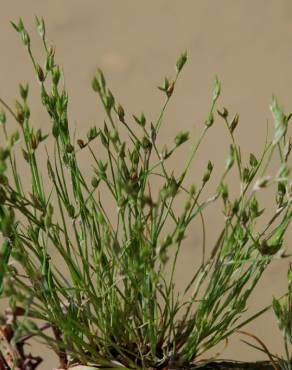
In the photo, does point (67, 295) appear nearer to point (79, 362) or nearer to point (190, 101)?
point (79, 362)

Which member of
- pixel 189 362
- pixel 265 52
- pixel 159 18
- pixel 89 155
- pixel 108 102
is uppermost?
pixel 159 18

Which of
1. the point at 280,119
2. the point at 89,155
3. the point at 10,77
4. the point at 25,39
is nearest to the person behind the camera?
the point at 280,119

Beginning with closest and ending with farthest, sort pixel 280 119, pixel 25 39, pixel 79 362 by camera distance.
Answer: pixel 280 119 → pixel 25 39 → pixel 79 362

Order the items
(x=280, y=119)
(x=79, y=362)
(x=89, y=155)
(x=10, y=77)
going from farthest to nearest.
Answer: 1. (x=10, y=77)
2. (x=89, y=155)
3. (x=79, y=362)
4. (x=280, y=119)

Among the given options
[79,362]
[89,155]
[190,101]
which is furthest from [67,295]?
[190,101]

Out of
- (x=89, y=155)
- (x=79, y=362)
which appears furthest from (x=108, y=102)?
(x=89, y=155)

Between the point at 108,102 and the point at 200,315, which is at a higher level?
the point at 108,102

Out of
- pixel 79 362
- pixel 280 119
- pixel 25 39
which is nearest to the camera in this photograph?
pixel 280 119

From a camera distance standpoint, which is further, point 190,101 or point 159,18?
point 159,18

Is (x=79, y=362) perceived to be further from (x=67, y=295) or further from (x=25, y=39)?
(x=25, y=39)
